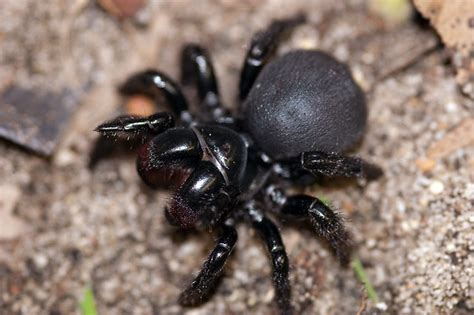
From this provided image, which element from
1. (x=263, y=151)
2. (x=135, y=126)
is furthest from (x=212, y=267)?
(x=135, y=126)

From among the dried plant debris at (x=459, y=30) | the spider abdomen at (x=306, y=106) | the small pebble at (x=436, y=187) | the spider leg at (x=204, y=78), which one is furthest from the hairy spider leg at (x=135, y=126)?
the dried plant debris at (x=459, y=30)

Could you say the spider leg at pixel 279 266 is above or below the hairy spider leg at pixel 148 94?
below

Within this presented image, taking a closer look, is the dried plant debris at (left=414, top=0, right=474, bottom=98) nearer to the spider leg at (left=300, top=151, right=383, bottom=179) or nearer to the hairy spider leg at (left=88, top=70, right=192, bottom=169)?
the spider leg at (left=300, top=151, right=383, bottom=179)

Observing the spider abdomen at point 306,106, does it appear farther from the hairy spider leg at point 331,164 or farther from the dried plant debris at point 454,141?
the dried plant debris at point 454,141

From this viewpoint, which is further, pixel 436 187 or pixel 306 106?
pixel 436 187

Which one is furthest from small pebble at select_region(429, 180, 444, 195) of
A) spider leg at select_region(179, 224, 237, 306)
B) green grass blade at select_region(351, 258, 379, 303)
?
spider leg at select_region(179, 224, 237, 306)

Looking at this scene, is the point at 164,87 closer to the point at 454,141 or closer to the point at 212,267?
the point at 212,267

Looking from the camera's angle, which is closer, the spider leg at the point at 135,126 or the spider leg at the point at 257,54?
the spider leg at the point at 135,126
